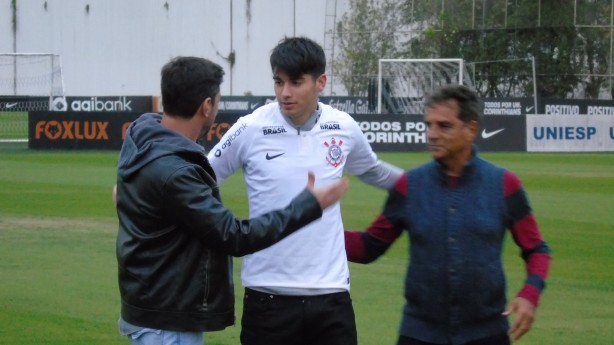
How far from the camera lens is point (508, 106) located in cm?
4447

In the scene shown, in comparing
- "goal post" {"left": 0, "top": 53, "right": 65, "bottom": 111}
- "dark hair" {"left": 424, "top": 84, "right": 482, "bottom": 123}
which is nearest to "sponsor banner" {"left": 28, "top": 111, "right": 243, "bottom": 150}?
"goal post" {"left": 0, "top": 53, "right": 65, "bottom": 111}

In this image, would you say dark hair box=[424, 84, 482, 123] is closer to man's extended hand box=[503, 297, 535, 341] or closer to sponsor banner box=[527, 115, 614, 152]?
man's extended hand box=[503, 297, 535, 341]

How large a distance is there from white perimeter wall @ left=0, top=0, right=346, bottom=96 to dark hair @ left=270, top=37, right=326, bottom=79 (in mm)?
52854

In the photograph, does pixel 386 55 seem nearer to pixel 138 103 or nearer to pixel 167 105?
pixel 138 103

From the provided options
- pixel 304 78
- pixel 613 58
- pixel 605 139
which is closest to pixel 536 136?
pixel 605 139

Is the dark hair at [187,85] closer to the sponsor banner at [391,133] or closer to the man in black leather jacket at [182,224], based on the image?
the man in black leather jacket at [182,224]

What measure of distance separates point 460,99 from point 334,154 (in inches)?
38.2

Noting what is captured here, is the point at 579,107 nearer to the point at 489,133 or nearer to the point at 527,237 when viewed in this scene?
the point at 489,133

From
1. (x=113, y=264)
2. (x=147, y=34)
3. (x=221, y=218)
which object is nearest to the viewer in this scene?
(x=221, y=218)

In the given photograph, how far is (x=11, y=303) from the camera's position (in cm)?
1016

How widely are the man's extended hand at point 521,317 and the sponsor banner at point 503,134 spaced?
93.1ft

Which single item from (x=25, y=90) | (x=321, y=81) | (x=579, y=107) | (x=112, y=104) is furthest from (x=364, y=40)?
(x=321, y=81)

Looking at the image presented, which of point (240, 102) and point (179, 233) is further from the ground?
point (240, 102)

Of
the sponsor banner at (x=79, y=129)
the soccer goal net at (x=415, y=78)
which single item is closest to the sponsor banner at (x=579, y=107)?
the soccer goal net at (x=415, y=78)
